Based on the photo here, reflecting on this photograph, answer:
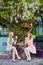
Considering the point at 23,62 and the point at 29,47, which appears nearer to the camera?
the point at 23,62

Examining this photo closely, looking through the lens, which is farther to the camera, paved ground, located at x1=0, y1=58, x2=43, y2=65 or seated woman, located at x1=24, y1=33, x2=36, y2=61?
seated woman, located at x1=24, y1=33, x2=36, y2=61

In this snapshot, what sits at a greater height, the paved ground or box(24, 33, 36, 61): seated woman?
box(24, 33, 36, 61): seated woman

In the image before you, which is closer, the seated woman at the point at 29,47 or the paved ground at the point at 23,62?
the paved ground at the point at 23,62

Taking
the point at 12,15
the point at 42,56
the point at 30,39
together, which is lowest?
the point at 42,56

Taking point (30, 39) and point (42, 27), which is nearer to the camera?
point (30, 39)

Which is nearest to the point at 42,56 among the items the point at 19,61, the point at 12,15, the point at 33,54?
the point at 33,54

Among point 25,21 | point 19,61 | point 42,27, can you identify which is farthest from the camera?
point 42,27

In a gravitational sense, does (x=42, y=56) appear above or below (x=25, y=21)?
below

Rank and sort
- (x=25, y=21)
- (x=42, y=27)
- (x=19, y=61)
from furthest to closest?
(x=42, y=27) → (x=25, y=21) → (x=19, y=61)

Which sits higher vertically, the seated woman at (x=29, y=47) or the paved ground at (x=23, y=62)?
the seated woman at (x=29, y=47)

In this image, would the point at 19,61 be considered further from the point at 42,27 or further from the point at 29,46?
the point at 42,27

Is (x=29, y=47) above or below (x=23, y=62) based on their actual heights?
above

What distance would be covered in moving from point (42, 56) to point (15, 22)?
1.84m

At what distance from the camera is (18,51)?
12078mm
